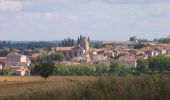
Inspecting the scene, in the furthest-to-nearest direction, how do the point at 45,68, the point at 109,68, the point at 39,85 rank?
the point at 109,68 < the point at 45,68 < the point at 39,85

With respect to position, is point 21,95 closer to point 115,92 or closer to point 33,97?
point 33,97

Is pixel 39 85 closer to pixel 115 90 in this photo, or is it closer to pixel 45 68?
pixel 115 90

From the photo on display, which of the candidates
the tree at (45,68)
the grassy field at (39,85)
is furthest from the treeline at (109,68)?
the grassy field at (39,85)

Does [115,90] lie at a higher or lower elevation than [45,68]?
higher

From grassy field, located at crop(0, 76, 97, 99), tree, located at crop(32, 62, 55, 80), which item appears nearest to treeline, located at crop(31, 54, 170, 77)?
tree, located at crop(32, 62, 55, 80)

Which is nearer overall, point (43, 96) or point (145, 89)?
point (145, 89)

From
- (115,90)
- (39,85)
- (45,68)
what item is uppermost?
(115,90)

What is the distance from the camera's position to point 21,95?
442 inches

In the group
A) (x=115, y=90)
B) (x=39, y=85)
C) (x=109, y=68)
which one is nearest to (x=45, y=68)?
(x=39, y=85)

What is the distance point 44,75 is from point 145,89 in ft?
164

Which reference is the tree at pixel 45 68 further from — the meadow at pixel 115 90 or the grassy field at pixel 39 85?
the meadow at pixel 115 90

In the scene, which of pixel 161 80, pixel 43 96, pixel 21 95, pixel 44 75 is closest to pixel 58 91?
pixel 43 96

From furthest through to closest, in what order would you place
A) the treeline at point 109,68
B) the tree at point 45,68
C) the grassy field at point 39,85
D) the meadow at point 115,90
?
1. the tree at point 45,68
2. the treeline at point 109,68
3. the grassy field at point 39,85
4. the meadow at point 115,90

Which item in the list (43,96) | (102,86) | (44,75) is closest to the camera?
(102,86)
